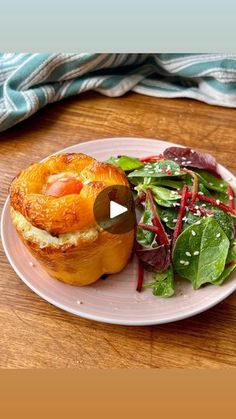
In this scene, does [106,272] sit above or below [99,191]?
below

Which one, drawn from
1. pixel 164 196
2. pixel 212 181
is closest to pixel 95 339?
pixel 164 196

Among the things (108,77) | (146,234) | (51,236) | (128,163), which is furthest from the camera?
(108,77)

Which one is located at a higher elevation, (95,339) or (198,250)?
(198,250)

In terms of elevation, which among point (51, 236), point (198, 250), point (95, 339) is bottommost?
point (95, 339)

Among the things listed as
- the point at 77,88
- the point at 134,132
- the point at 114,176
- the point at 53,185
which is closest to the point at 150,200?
the point at 114,176

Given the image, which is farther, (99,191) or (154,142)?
(154,142)

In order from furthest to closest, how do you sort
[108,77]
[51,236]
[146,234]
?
[108,77] < [146,234] < [51,236]

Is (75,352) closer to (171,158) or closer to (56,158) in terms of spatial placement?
(56,158)

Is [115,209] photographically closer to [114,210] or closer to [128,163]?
[114,210]
